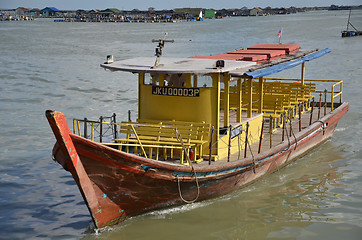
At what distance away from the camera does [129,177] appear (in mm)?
9750

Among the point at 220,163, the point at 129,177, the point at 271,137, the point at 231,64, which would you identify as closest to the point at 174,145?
the point at 220,163

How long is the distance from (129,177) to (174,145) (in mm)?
1688

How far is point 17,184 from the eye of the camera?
1301 centimetres

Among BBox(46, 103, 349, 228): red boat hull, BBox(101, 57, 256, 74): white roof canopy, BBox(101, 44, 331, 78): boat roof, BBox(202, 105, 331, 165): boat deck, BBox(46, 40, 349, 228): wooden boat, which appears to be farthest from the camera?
BBox(202, 105, 331, 165): boat deck

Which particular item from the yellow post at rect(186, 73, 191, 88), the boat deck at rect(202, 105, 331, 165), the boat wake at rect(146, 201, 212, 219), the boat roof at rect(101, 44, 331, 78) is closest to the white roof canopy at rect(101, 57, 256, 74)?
the boat roof at rect(101, 44, 331, 78)

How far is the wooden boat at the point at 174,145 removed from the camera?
31.0ft

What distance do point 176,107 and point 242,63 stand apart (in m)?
1.90

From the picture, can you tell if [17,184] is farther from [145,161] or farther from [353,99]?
[353,99]

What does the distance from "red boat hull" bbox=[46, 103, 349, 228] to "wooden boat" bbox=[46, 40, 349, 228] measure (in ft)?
0.06

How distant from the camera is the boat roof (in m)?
10.8

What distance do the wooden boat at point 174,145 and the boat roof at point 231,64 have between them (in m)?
0.02

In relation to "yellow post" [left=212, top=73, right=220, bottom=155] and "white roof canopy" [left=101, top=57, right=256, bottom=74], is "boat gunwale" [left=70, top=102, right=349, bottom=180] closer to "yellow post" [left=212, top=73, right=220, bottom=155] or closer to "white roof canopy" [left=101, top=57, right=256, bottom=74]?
"yellow post" [left=212, top=73, right=220, bottom=155]

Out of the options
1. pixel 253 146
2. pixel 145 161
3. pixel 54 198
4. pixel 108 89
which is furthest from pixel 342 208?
pixel 108 89

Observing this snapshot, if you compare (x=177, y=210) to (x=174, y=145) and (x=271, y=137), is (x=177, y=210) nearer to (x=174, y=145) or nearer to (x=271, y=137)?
(x=174, y=145)
